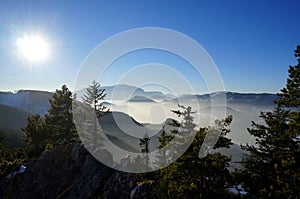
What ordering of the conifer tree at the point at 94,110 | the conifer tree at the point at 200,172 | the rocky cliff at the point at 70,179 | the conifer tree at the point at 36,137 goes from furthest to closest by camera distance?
the conifer tree at the point at 36,137
the conifer tree at the point at 94,110
the rocky cliff at the point at 70,179
the conifer tree at the point at 200,172

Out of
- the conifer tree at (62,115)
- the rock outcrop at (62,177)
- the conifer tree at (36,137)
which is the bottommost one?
the rock outcrop at (62,177)

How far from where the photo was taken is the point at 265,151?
1678 cm

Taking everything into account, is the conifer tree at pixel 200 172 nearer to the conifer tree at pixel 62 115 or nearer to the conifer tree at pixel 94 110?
the conifer tree at pixel 94 110

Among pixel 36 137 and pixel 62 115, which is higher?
pixel 62 115

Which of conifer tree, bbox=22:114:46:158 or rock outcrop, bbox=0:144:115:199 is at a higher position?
conifer tree, bbox=22:114:46:158

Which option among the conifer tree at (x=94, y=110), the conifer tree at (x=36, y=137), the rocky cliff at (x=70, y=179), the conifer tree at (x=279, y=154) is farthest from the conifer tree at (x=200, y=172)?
the conifer tree at (x=36, y=137)

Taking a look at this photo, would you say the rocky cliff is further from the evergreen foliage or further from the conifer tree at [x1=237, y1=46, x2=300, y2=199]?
the conifer tree at [x1=237, y1=46, x2=300, y2=199]

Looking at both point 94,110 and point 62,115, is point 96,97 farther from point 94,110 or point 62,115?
point 62,115

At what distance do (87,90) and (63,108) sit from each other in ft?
23.3

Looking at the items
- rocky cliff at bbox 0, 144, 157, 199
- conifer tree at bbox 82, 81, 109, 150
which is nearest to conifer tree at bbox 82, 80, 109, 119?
conifer tree at bbox 82, 81, 109, 150

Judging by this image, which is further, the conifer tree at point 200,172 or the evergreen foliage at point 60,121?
the evergreen foliage at point 60,121

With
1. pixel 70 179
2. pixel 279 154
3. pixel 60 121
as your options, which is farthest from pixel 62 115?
pixel 279 154

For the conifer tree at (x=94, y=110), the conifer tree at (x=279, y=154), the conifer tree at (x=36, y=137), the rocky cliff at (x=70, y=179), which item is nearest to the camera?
the conifer tree at (x=279, y=154)

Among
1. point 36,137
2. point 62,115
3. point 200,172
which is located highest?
point 62,115
